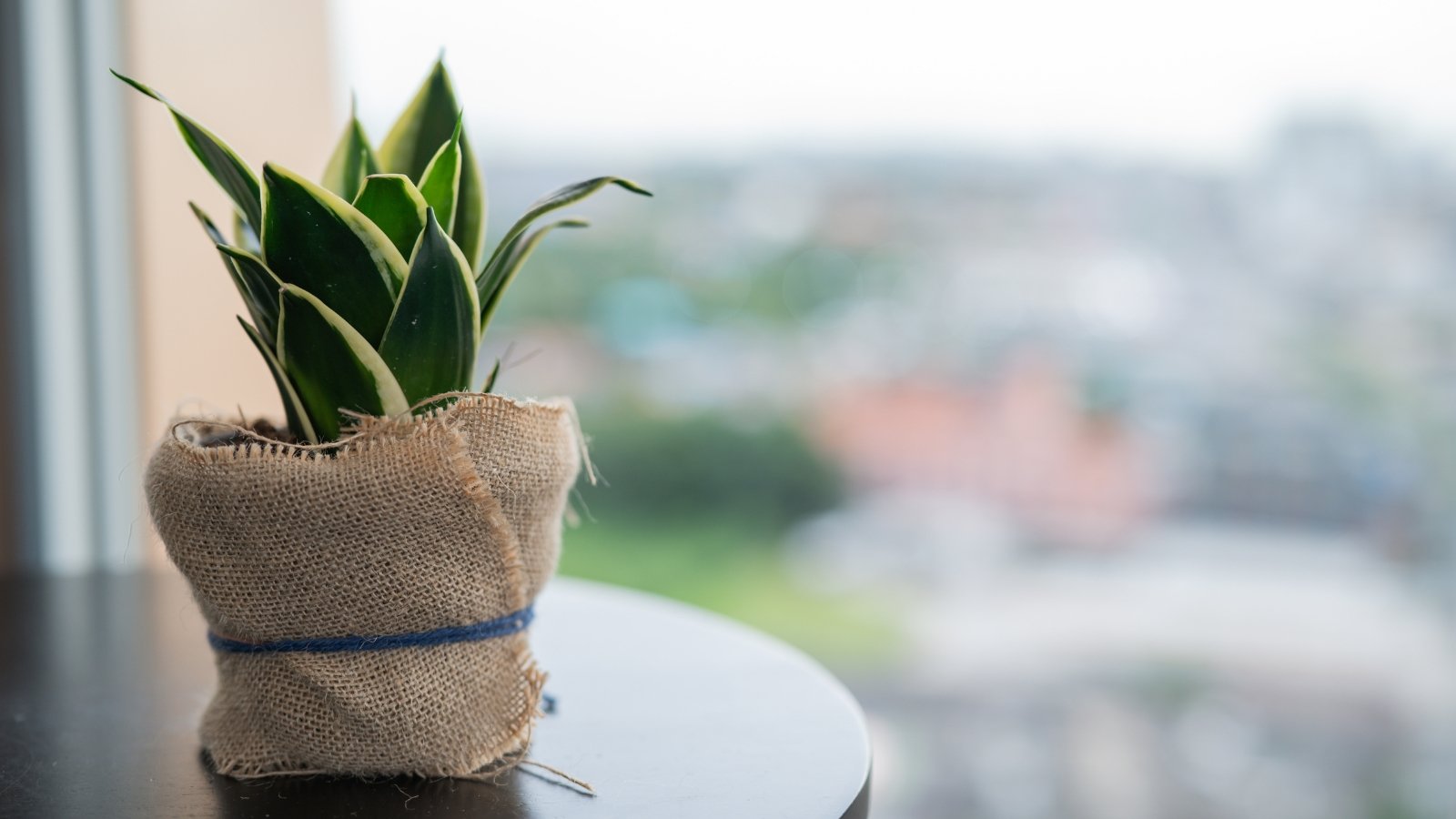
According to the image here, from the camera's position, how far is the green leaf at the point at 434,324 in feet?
1.85

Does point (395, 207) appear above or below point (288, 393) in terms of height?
above

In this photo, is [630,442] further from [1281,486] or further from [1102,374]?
[1281,486]

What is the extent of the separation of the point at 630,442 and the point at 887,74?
1336 millimetres

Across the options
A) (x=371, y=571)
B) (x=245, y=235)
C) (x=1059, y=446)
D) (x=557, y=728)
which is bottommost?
(x=1059, y=446)

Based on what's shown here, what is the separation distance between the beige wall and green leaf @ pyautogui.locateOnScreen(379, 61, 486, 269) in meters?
1.28

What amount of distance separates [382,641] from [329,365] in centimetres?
14

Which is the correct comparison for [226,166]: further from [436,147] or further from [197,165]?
[197,165]

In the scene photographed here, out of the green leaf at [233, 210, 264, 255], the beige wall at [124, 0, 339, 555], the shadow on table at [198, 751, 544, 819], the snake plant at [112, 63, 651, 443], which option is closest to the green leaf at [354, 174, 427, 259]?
the snake plant at [112, 63, 651, 443]

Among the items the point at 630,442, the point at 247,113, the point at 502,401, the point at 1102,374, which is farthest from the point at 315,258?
the point at 630,442

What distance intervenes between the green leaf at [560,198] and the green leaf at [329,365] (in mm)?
84

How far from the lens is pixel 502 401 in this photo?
0.61 metres

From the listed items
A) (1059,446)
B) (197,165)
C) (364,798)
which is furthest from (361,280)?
(1059,446)

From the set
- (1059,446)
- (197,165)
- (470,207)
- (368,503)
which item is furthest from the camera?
(1059,446)

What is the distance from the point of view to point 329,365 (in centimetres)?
60
